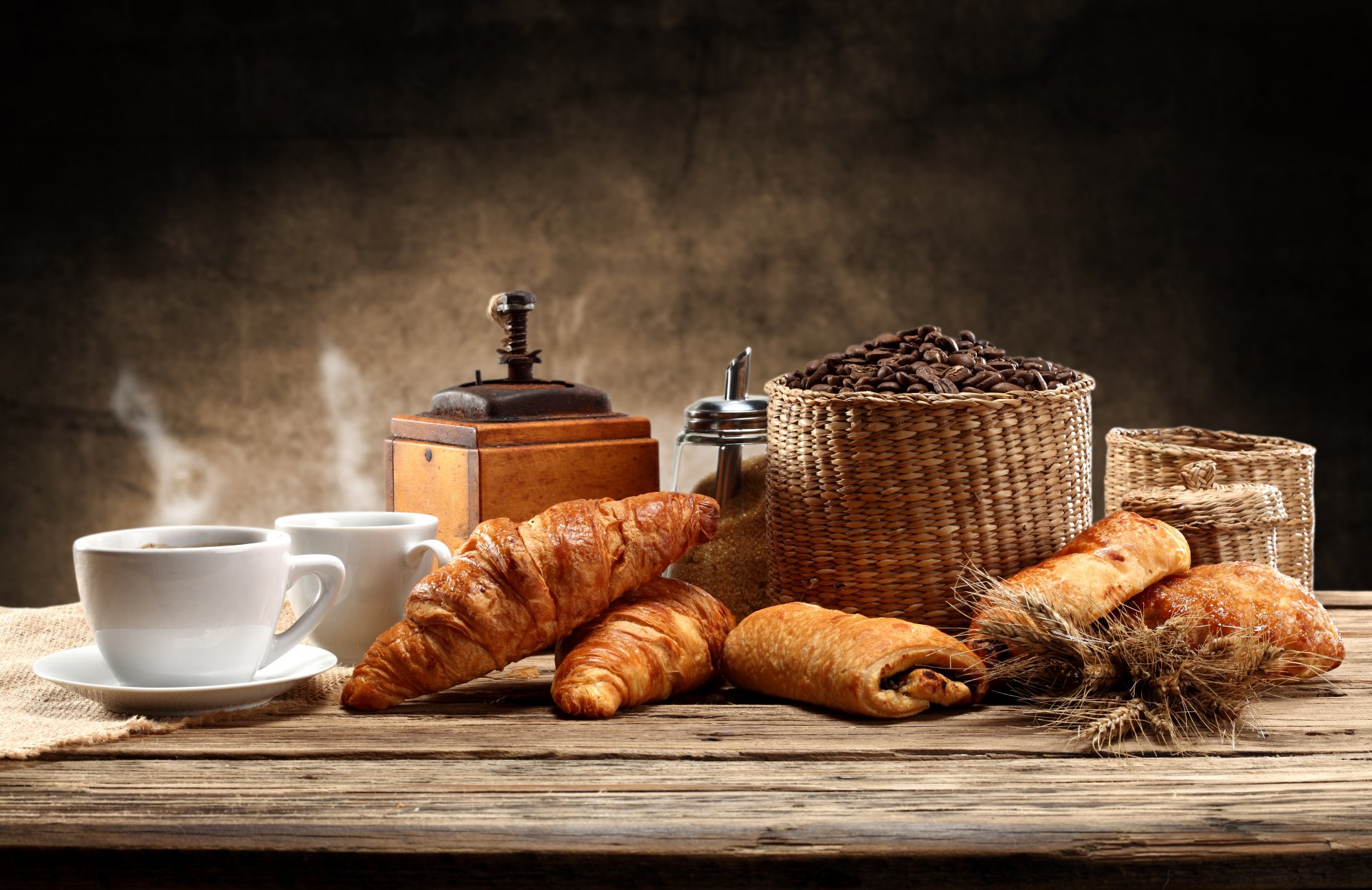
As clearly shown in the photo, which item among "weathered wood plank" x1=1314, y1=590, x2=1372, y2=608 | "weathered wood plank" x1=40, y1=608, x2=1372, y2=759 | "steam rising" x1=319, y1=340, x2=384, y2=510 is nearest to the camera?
"weathered wood plank" x1=40, y1=608, x2=1372, y2=759

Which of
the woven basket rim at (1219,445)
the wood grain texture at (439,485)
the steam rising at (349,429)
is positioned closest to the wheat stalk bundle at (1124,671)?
the wood grain texture at (439,485)

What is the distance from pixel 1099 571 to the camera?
1.37m

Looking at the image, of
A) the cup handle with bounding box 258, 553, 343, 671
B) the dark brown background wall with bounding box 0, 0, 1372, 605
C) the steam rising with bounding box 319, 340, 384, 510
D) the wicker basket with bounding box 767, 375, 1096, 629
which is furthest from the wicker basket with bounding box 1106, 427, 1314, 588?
the steam rising with bounding box 319, 340, 384, 510

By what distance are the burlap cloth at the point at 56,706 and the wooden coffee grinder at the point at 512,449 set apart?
1.04 feet

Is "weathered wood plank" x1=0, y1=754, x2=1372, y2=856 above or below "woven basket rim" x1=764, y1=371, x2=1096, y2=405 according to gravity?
below

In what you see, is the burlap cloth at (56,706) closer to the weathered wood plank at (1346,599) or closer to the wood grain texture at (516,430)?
the wood grain texture at (516,430)

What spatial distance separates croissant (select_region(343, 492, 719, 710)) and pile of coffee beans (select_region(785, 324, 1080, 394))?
0.37 m

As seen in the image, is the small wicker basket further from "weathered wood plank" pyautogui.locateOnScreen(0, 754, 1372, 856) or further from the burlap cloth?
the burlap cloth

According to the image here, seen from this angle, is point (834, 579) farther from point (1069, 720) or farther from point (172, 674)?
point (172, 674)

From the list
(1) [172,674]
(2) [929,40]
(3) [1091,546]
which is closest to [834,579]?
(3) [1091,546]

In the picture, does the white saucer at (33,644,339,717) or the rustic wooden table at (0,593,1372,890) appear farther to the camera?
the white saucer at (33,644,339,717)

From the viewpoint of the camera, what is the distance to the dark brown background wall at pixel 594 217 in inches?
176

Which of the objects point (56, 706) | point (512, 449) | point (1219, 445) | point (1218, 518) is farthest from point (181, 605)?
point (1219, 445)

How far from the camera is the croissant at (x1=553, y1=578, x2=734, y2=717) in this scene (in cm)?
124
